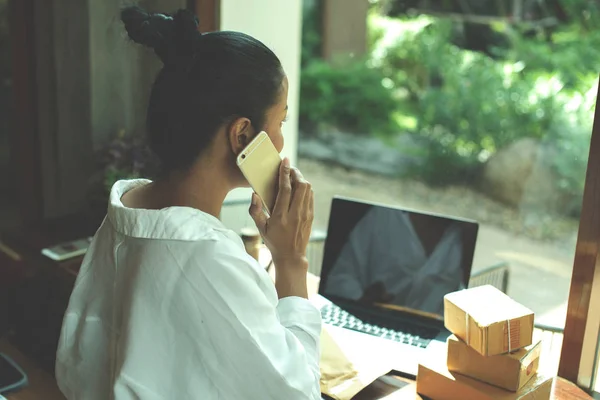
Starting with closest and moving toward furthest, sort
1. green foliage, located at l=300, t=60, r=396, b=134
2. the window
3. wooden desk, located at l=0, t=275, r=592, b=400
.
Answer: wooden desk, located at l=0, t=275, r=592, b=400 < the window < green foliage, located at l=300, t=60, r=396, b=134

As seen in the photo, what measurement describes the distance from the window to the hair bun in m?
2.87

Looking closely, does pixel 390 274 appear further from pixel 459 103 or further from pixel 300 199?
pixel 459 103

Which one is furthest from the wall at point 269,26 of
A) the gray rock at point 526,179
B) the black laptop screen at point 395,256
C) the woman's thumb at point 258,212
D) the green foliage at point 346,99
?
the green foliage at point 346,99

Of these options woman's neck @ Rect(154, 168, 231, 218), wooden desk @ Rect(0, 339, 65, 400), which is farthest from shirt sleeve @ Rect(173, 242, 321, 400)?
wooden desk @ Rect(0, 339, 65, 400)

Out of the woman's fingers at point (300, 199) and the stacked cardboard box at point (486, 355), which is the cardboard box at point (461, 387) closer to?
the stacked cardboard box at point (486, 355)

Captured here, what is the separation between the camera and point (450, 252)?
4.75 feet

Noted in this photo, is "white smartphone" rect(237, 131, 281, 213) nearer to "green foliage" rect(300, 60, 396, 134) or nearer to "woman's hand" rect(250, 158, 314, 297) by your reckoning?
"woman's hand" rect(250, 158, 314, 297)

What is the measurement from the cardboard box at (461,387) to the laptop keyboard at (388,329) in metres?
0.20

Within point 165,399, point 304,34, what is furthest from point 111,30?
point 304,34

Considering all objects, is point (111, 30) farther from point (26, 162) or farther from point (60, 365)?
point (60, 365)

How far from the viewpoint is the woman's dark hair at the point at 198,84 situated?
0.90 m

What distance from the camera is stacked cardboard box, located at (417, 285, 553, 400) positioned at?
3.47 ft

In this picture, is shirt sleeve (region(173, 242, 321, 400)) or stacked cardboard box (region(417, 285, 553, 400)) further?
stacked cardboard box (region(417, 285, 553, 400))

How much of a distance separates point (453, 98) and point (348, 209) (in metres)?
4.15
